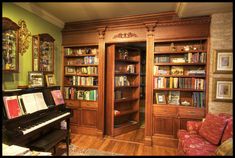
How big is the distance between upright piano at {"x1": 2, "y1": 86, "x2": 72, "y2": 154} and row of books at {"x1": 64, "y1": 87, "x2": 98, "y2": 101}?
0.70 metres

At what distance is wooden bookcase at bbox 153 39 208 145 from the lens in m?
2.98

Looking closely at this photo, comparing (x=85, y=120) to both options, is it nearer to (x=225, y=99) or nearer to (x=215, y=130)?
(x=215, y=130)

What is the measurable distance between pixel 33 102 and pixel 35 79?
0.58 meters

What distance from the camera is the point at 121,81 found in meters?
3.76

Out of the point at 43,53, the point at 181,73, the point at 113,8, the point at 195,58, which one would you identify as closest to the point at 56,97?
the point at 43,53

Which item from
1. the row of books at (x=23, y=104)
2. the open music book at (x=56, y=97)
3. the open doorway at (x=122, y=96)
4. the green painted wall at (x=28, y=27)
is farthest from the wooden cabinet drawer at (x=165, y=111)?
the green painted wall at (x=28, y=27)

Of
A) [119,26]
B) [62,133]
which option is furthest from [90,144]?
[119,26]

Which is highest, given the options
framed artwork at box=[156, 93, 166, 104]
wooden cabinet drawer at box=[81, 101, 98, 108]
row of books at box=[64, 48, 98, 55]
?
row of books at box=[64, 48, 98, 55]

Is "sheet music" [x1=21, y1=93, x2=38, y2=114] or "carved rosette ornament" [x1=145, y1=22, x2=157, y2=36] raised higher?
"carved rosette ornament" [x1=145, y1=22, x2=157, y2=36]

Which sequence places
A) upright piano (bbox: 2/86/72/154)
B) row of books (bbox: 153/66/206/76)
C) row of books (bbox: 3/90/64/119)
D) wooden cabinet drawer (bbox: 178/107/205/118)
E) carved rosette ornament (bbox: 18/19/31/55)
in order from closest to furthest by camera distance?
upright piano (bbox: 2/86/72/154)
row of books (bbox: 3/90/64/119)
carved rosette ornament (bbox: 18/19/31/55)
wooden cabinet drawer (bbox: 178/107/205/118)
row of books (bbox: 153/66/206/76)

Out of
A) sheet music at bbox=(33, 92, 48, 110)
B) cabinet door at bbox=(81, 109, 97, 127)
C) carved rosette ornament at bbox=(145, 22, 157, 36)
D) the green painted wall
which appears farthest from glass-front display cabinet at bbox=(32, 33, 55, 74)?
carved rosette ornament at bbox=(145, 22, 157, 36)

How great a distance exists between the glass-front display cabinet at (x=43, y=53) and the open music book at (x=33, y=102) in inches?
27.5

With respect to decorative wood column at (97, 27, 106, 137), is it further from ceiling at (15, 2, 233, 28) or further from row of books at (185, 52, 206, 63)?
row of books at (185, 52, 206, 63)

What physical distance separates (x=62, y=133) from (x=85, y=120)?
43.5 inches
